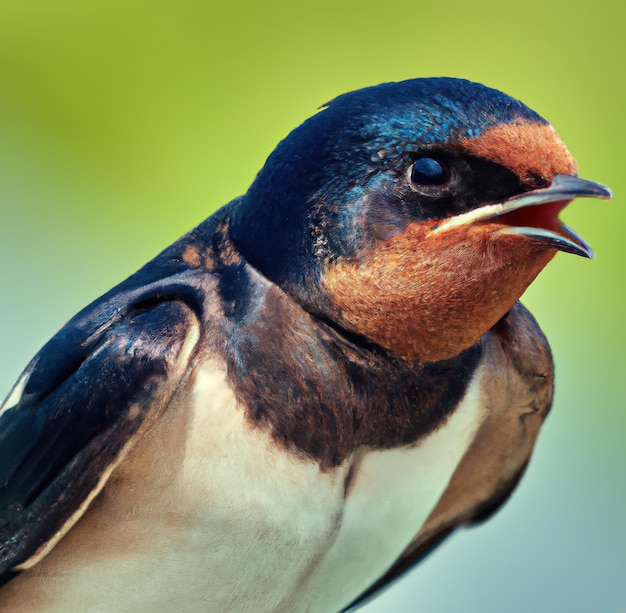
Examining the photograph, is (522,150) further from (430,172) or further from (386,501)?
(386,501)

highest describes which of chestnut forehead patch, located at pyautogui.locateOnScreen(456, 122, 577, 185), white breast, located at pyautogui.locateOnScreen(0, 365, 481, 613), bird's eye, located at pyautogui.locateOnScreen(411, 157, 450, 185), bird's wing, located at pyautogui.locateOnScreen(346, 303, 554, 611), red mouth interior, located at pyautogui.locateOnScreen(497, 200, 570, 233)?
bird's eye, located at pyautogui.locateOnScreen(411, 157, 450, 185)

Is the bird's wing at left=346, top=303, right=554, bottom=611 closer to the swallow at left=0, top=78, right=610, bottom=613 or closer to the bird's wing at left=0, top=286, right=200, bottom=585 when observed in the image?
the swallow at left=0, top=78, right=610, bottom=613

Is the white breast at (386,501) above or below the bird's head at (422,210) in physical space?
below

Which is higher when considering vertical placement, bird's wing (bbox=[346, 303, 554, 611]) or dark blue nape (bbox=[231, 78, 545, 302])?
dark blue nape (bbox=[231, 78, 545, 302])

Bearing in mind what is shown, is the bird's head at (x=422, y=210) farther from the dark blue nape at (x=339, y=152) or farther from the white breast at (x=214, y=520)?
the white breast at (x=214, y=520)

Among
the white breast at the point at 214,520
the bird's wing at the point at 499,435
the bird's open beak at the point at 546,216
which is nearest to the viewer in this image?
the bird's open beak at the point at 546,216

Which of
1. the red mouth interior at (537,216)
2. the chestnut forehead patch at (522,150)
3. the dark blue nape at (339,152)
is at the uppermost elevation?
the dark blue nape at (339,152)

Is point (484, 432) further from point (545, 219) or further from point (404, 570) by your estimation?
point (545, 219)

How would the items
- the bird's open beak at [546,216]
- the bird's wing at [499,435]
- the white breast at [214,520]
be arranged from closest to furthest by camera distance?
the bird's open beak at [546,216], the white breast at [214,520], the bird's wing at [499,435]

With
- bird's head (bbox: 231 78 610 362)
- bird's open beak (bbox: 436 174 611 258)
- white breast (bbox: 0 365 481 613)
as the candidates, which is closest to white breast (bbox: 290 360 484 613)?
white breast (bbox: 0 365 481 613)

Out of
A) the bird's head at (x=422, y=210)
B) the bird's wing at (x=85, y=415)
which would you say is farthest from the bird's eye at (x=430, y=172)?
the bird's wing at (x=85, y=415)
